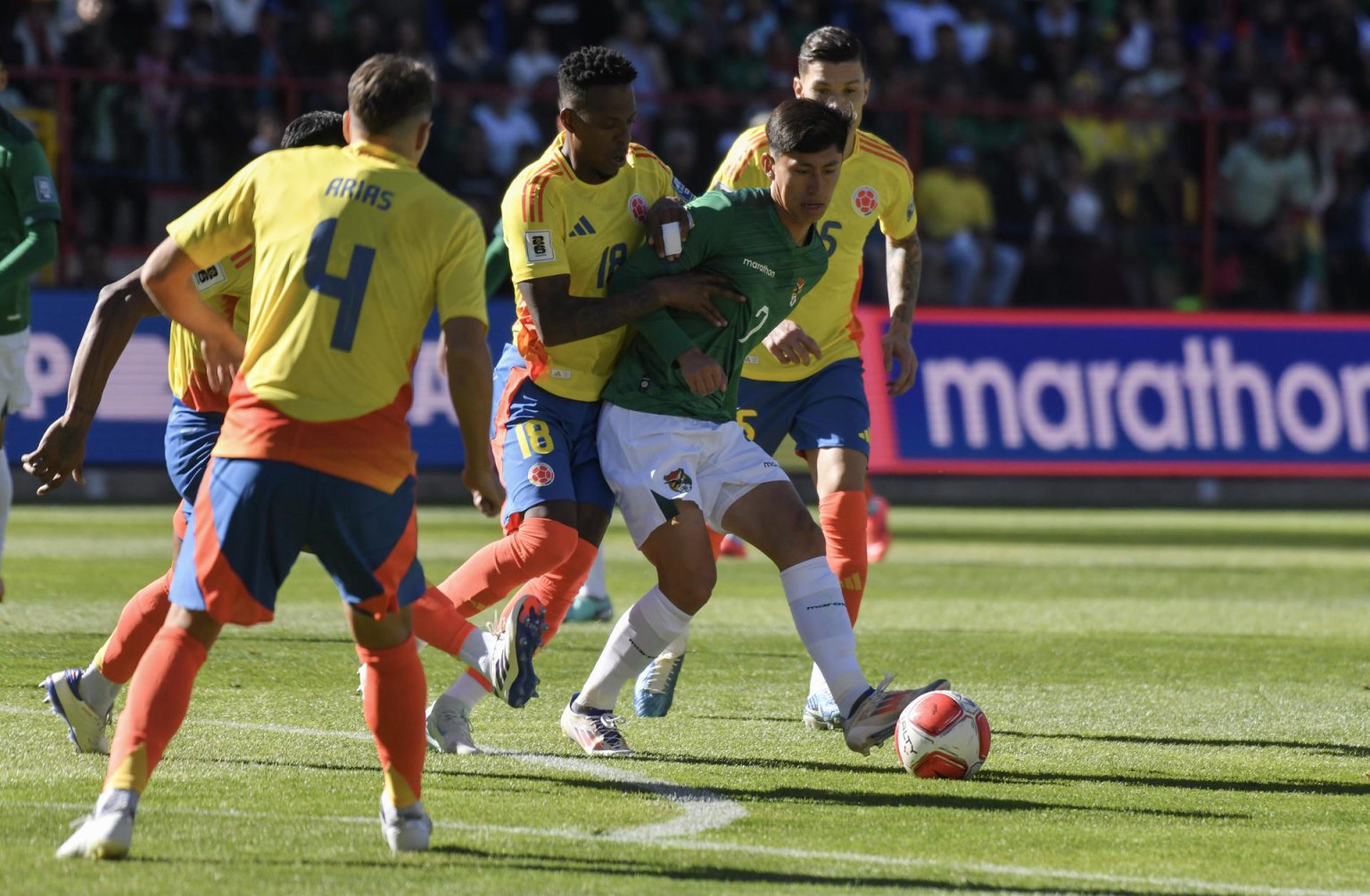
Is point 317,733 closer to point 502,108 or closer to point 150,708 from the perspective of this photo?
point 150,708

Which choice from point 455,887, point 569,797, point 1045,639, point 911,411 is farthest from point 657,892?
point 911,411

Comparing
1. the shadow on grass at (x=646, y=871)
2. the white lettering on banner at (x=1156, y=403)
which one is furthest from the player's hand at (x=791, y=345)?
the white lettering on banner at (x=1156, y=403)

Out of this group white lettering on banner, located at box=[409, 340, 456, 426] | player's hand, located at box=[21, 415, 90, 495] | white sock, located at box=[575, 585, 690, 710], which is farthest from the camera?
white lettering on banner, located at box=[409, 340, 456, 426]

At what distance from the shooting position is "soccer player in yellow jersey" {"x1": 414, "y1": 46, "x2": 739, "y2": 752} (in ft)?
19.6

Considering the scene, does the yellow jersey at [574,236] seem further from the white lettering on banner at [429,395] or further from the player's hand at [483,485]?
the white lettering on banner at [429,395]

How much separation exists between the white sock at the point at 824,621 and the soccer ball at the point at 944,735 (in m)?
0.19

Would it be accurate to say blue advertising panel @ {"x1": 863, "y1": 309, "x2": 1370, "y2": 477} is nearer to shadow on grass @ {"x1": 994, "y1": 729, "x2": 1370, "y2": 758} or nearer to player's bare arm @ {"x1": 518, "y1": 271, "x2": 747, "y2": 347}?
shadow on grass @ {"x1": 994, "y1": 729, "x2": 1370, "y2": 758}

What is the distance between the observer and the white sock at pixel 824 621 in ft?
19.6

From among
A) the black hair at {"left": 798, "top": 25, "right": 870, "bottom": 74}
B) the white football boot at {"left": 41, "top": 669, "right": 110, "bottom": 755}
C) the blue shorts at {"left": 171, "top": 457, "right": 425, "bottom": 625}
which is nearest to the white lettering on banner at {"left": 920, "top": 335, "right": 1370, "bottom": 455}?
the black hair at {"left": 798, "top": 25, "right": 870, "bottom": 74}

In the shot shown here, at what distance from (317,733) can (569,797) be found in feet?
4.30

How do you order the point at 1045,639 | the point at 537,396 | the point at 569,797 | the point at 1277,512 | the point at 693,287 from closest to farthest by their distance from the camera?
the point at 569,797, the point at 693,287, the point at 537,396, the point at 1045,639, the point at 1277,512

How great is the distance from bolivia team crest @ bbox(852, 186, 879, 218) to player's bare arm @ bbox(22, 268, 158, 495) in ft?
9.25

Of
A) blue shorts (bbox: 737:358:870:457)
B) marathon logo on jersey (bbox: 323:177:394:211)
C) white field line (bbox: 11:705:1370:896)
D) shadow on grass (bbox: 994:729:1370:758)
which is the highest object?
marathon logo on jersey (bbox: 323:177:394:211)

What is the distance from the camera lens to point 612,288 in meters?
6.05
